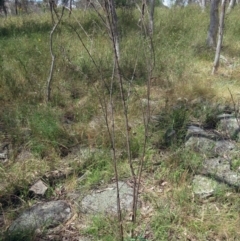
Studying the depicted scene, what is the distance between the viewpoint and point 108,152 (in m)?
2.58

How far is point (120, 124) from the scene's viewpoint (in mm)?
2949

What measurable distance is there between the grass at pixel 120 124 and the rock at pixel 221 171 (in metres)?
0.07

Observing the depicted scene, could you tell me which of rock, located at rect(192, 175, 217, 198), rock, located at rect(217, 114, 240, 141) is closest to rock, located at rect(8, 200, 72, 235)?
rock, located at rect(192, 175, 217, 198)

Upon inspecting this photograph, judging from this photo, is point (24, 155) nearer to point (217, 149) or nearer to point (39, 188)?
point (39, 188)

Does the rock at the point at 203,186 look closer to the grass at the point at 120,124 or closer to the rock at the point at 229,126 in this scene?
the grass at the point at 120,124

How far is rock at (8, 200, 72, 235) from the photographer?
1.93 m

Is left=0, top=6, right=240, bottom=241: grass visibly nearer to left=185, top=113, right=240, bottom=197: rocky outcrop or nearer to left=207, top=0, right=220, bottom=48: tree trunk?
left=185, top=113, right=240, bottom=197: rocky outcrop

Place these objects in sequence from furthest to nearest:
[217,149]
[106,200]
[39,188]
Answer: [217,149] < [39,188] < [106,200]

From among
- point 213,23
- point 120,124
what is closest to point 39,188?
point 120,124

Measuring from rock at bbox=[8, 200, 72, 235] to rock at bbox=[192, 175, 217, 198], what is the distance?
0.95m

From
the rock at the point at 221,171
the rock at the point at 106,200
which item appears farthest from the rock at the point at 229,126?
the rock at the point at 106,200

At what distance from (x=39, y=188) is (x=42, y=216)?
0.31 metres

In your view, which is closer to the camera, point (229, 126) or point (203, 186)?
point (203, 186)

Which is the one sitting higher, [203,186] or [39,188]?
[203,186]
